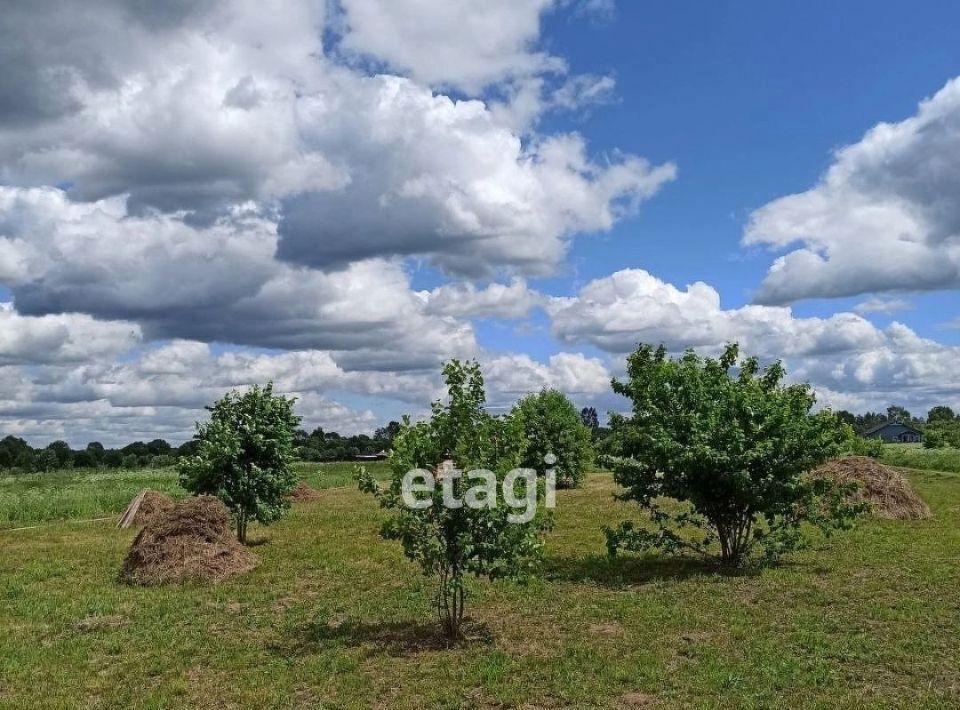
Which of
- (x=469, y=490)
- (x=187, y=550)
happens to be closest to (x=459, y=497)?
(x=469, y=490)

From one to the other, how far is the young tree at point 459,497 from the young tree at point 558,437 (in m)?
34.7

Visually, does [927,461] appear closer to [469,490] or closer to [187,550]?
[187,550]

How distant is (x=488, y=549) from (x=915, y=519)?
20407mm

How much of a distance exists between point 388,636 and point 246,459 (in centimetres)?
1274

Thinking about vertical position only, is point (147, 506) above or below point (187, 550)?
below

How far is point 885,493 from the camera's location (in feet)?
87.5

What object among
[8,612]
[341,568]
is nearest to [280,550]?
[341,568]

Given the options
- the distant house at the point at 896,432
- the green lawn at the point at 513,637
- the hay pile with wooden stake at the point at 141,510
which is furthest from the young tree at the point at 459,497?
the distant house at the point at 896,432

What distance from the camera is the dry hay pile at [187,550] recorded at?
17469 mm

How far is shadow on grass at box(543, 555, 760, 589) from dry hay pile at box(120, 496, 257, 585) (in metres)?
7.66

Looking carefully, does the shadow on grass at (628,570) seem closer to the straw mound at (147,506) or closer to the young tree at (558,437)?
the straw mound at (147,506)

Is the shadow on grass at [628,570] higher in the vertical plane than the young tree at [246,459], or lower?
lower

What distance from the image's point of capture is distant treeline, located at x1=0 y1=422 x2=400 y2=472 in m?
106

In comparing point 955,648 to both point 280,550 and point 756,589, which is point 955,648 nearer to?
point 756,589
